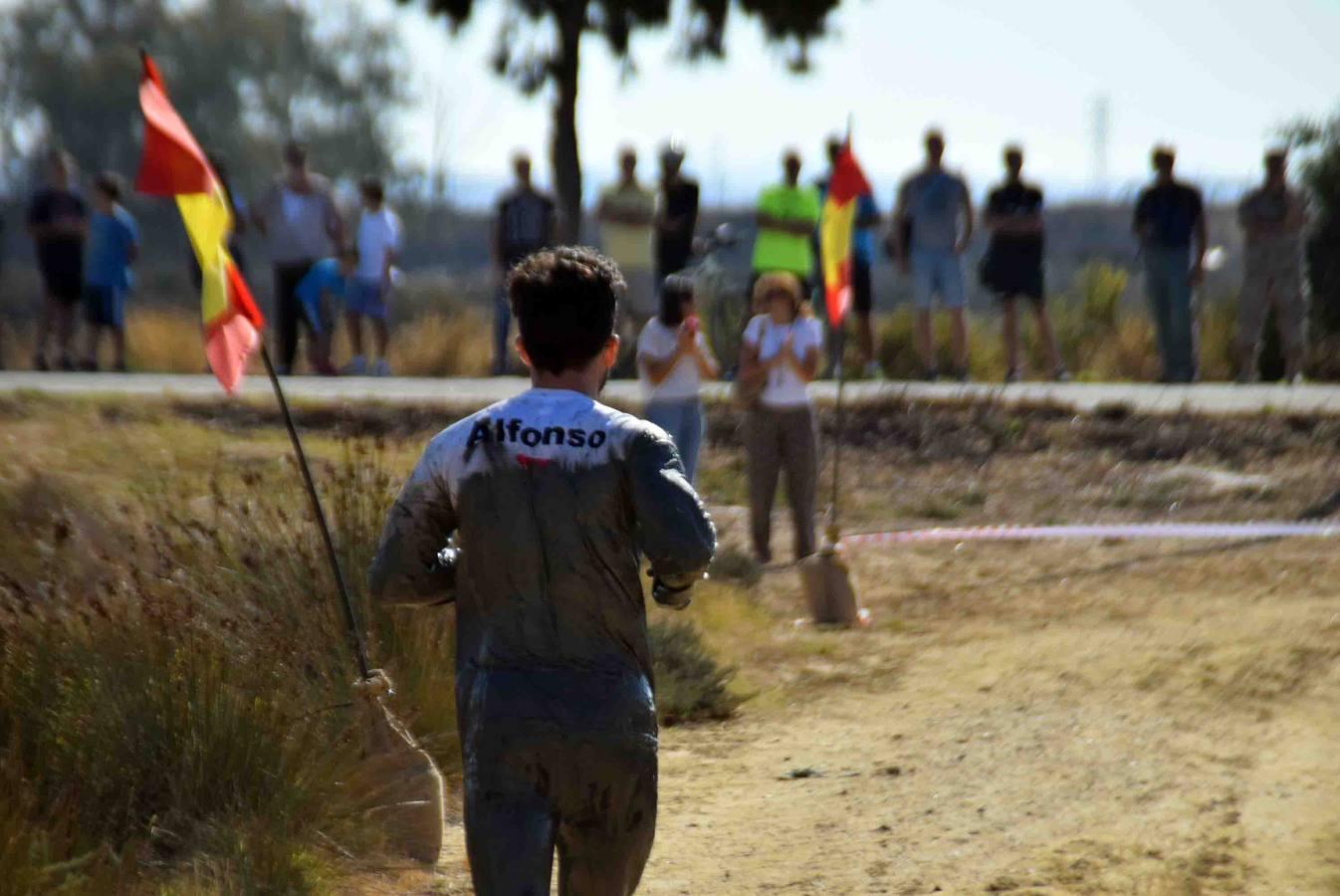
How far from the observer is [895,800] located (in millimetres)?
6828

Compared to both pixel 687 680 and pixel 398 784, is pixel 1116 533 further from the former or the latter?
pixel 398 784

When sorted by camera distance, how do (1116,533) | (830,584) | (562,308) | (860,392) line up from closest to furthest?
1. (562,308)
2. (830,584)
3. (1116,533)
4. (860,392)

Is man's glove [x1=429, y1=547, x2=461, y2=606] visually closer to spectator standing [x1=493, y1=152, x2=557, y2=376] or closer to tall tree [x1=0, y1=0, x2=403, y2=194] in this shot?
spectator standing [x1=493, y1=152, x2=557, y2=376]

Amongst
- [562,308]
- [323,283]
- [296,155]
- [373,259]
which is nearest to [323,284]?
[323,283]

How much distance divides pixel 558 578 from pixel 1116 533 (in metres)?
8.86

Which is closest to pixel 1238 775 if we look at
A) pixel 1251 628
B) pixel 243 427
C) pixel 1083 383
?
pixel 1251 628

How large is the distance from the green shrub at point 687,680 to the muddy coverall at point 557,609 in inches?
166

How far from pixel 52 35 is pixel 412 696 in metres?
51.3

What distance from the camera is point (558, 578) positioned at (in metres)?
3.96

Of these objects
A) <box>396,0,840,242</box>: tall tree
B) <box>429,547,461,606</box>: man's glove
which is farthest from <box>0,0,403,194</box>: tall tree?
<box>429,547,461,606</box>: man's glove

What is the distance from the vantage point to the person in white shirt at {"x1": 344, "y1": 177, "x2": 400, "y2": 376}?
55.4 feet

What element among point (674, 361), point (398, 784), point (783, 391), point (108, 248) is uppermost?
point (108, 248)

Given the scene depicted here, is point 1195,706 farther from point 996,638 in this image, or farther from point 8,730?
point 8,730

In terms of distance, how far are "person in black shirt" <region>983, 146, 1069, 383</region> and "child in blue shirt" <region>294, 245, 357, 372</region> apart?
5.05m
